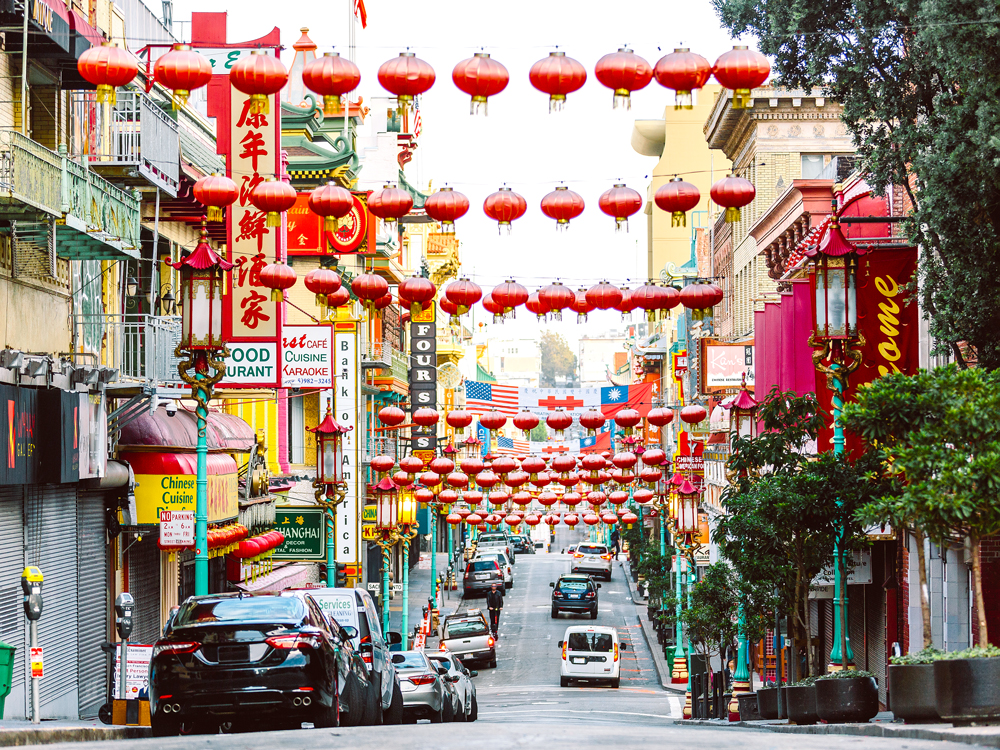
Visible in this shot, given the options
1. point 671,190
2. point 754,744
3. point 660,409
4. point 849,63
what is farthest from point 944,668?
point 660,409

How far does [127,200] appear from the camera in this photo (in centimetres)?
2098

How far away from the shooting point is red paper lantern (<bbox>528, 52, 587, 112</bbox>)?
14133 millimetres

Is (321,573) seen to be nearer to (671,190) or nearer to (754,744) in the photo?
(671,190)

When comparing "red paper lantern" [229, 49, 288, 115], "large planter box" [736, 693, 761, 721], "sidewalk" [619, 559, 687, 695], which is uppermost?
"red paper lantern" [229, 49, 288, 115]

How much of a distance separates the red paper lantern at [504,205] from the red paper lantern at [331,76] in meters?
3.52

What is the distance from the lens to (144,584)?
2697 centimetres

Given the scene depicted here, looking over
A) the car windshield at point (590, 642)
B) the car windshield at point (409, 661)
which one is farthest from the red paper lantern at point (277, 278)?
the car windshield at point (590, 642)

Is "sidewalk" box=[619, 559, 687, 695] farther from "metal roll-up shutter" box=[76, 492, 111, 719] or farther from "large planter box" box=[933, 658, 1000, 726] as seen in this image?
"large planter box" box=[933, 658, 1000, 726]

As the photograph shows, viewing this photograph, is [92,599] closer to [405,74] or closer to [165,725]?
[165,725]

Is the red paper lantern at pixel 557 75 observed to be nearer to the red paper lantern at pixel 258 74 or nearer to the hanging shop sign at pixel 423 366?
the red paper lantern at pixel 258 74

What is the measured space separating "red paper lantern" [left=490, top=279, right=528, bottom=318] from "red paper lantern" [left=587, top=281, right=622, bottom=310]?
107 centimetres

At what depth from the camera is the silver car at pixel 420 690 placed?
20562 mm

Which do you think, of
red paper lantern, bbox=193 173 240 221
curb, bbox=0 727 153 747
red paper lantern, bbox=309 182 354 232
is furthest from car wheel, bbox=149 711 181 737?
red paper lantern, bbox=193 173 240 221

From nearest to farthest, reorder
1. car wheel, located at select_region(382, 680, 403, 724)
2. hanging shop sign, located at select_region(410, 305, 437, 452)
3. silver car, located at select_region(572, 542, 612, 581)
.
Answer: car wheel, located at select_region(382, 680, 403, 724) < hanging shop sign, located at select_region(410, 305, 437, 452) < silver car, located at select_region(572, 542, 612, 581)
